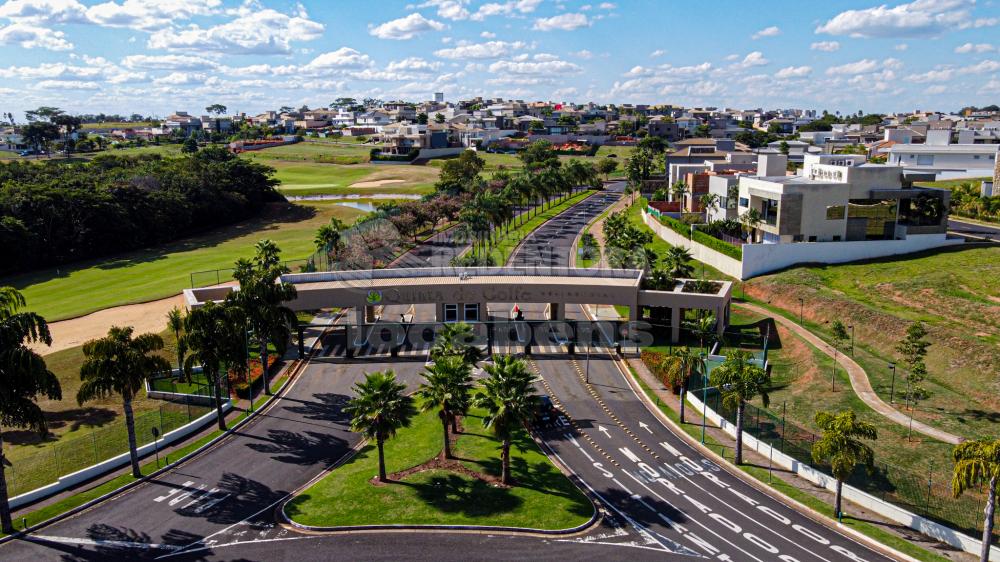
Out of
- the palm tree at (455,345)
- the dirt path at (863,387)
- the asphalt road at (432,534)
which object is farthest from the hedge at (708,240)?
the palm tree at (455,345)

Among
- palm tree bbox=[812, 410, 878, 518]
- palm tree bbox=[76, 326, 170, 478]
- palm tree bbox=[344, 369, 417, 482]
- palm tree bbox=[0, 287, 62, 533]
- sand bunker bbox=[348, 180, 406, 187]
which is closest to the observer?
palm tree bbox=[0, 287, 62, 533]

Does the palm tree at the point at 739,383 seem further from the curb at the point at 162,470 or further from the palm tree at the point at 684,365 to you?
the curb at the point at 162,470

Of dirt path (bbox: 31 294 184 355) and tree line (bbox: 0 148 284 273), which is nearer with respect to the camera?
dirt path (bbox: 31 294 184 355)

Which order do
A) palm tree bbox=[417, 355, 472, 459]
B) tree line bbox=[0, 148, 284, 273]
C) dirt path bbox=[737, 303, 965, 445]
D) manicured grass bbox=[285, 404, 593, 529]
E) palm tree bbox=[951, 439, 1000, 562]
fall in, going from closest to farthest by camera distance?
palm tree bbox=[951, 439, 1000, 562] → manicured grass bbox=[285, 404, 593, 529] → palm tree bbox=[417, 355, 472, 459] → dirt path bbox=[737, 303, 965, 445] → tree line bbox=[0, 148, 284, 273]

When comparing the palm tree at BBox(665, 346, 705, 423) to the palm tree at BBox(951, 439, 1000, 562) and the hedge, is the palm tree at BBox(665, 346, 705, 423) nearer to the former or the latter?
the palm tree at BBox(951, 439, 1000, 562)

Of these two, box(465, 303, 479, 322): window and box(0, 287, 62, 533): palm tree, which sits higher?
box(0, 287, 62, 533): palm tree

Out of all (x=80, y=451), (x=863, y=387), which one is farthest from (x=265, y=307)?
(x=863, y=387)

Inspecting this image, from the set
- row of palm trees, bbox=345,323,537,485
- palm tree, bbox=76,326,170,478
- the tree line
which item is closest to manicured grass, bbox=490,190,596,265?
row of palm trees, bbox=345,323,537,485
